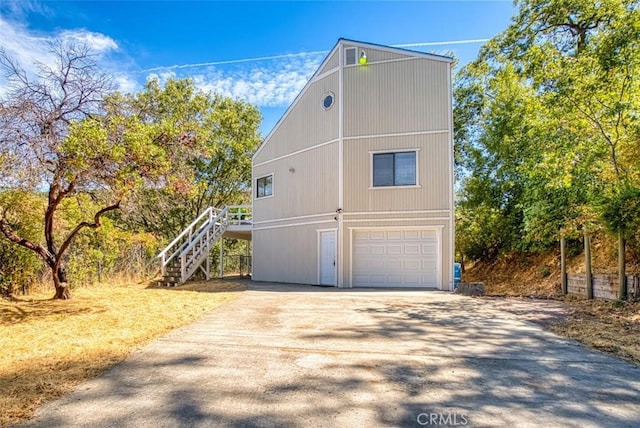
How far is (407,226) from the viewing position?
1188 cm

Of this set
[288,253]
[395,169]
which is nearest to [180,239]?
[288,253]

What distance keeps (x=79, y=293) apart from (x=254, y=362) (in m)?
7.76

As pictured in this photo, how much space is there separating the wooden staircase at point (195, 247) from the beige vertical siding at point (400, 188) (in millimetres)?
5690

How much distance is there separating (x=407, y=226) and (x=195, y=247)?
811cm

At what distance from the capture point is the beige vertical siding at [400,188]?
38.7ft

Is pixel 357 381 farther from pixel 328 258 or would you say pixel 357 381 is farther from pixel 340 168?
pixel 340 168

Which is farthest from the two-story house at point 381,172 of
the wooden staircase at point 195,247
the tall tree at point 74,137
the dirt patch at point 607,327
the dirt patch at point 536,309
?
the tall tree at point 74,137

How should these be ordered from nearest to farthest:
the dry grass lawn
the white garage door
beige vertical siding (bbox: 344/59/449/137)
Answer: the dry grass lawn < the white garage door < beige vertical siding (bbox: 344/59/449/137)

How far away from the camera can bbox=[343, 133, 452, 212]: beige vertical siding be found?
38.7ft

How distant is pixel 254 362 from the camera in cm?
425

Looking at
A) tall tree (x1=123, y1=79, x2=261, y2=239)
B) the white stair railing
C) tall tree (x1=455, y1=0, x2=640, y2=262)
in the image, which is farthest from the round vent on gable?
tall tree (x1=123, y1=79, x2=261, y2=239)

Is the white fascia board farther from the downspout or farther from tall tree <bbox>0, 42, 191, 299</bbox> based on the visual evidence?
tall tree <bbox>0, 42, 191, 299</bbox>

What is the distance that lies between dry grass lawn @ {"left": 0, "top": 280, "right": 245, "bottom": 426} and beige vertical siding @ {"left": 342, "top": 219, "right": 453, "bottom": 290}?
4077mm

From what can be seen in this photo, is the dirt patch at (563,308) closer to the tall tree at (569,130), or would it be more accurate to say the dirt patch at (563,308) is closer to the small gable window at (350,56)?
the tall tree at (569,130)
